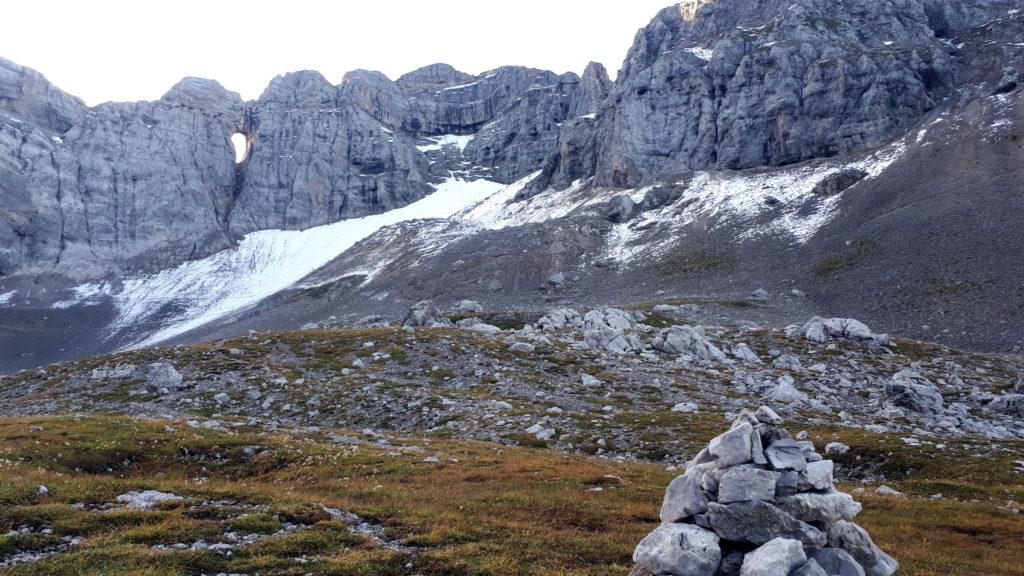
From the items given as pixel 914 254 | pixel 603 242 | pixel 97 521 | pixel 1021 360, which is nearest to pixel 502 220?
pixel 603 242

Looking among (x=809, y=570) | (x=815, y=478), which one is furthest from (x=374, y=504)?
(x=815, y=478)

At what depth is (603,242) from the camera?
15312 centimetres

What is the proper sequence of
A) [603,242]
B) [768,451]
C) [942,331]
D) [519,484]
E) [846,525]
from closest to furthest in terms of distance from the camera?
[846,525] → [768,451] → [519,484] → [942,331] → [603,242]

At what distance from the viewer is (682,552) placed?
424 inches

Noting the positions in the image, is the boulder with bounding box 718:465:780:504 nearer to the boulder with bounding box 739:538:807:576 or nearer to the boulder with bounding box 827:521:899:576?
the boulder with bounding box 739:538:807:576

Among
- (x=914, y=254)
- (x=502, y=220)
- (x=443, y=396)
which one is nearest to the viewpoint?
(x=443, y=396)

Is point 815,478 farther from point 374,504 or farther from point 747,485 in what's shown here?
point 374,504

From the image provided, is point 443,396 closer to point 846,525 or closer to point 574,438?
point 574,438

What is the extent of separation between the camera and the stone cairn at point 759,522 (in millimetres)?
10641

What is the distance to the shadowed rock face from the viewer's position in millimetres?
154500

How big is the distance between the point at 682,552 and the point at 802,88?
197016mm

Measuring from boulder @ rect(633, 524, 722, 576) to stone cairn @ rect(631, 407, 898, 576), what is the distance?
19 millimetres

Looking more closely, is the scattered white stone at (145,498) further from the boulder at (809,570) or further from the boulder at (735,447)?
the boulder at (809,570)

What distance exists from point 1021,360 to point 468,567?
73.3m
